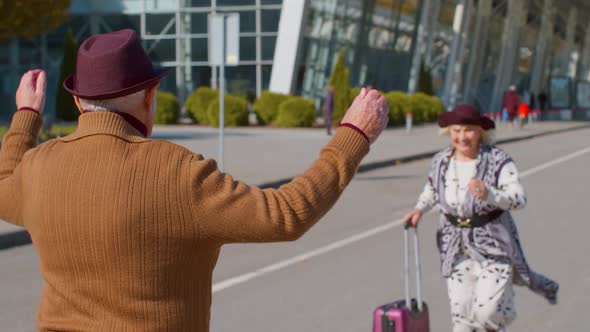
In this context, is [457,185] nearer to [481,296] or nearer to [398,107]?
[481,296]

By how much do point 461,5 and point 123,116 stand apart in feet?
175

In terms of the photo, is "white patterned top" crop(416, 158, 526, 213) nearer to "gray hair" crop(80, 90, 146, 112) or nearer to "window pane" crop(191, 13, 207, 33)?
"gray hair" crop(80, 90, 146, 112)

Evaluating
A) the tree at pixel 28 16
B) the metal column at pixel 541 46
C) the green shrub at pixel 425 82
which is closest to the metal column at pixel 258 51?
the green shrub at pixel 425 82

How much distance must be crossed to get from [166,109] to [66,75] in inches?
158

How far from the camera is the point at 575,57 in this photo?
9981cm

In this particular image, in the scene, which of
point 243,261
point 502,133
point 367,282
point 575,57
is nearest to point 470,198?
point 367,282

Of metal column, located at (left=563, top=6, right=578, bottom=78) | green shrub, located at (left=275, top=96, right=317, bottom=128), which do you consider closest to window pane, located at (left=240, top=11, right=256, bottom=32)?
green shrub, located at (left=275, top=96, right=317, bottom=128)

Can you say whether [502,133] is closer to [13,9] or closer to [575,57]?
[13,9]

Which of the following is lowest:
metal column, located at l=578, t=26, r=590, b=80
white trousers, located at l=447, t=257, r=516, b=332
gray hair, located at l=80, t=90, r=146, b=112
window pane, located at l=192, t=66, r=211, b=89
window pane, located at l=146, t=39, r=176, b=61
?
metal column, located at l=578, t=26, r=590, b=80

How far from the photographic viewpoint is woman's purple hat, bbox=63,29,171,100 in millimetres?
2936

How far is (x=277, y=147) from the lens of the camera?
89.5 feet

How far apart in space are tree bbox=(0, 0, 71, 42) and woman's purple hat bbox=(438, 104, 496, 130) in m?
27.0

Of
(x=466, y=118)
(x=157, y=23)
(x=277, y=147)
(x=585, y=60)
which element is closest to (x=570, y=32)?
(x=585, y=60)

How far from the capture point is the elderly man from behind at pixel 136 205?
2848mm
